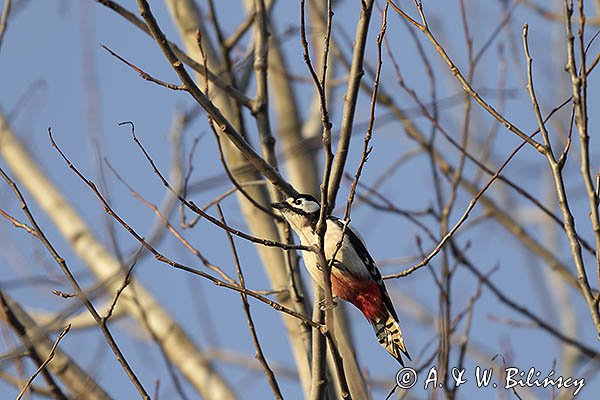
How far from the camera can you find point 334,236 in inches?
149

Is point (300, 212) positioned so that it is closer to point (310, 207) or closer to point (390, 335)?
point (310, 207)

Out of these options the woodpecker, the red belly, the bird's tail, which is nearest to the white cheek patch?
the woodpecker

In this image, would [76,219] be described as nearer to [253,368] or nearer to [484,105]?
[253,368]

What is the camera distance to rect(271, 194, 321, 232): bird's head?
145 inches

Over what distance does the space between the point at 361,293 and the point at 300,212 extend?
0.45 meters

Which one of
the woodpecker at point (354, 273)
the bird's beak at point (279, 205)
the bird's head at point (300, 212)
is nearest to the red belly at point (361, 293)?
the woodpecker at point (354, 273)

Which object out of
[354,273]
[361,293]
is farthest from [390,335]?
[354,273]

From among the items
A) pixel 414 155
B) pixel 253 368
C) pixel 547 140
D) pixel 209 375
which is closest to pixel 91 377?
pixel 209 375

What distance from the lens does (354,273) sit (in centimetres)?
374

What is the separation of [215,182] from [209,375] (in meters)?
1.45

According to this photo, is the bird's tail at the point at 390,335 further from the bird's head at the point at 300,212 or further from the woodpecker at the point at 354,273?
the bird's head at the point at 300,212

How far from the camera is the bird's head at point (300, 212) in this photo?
12.1 feet

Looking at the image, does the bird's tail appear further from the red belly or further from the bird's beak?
the bird's beak

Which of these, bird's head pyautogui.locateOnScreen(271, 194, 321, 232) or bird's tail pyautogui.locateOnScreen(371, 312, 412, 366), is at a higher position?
bird's head pyautogui.locateOnScreen(271, 194, 321, 232)
